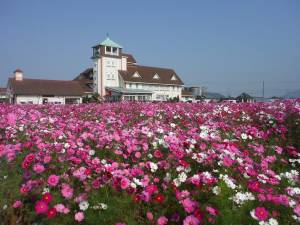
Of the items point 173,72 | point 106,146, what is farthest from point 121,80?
point 106,146

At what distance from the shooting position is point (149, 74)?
60750mm

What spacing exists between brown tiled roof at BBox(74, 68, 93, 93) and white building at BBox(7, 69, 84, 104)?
8.64 ft

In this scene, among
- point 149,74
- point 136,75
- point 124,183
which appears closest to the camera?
point 124,183

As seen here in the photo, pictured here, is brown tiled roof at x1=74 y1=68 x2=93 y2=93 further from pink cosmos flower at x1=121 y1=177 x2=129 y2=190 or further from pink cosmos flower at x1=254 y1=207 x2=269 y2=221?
pink cosmos flower at x1=254 y1=207 x2=269 y2=221

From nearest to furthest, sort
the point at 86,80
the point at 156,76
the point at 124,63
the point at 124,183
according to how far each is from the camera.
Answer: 1. the point at 124,183
2. the point at 124,63
3. the point at 86,80
4. the point at 156,76

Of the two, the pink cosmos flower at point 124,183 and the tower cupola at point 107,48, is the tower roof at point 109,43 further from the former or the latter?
the pink cosmos flower at point 124,183

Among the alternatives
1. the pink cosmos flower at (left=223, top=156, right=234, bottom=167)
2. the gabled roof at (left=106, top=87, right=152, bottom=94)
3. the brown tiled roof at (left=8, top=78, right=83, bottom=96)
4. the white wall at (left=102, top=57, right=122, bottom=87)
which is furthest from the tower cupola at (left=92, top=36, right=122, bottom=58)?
the pink cosmos flower at (left=223, top=156, right=234, bottom=167)

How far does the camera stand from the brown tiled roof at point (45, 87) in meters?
48.2

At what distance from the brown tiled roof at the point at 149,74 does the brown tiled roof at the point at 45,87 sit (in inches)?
338

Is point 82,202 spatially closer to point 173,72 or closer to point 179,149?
point 179,149

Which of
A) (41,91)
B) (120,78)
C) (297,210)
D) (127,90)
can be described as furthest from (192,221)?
(120,78)

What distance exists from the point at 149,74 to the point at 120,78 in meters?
6.49

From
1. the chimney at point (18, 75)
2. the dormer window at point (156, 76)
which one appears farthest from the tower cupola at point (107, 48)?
the chimney at point (18, 75)

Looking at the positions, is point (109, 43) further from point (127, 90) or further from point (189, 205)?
point (189, 205)
